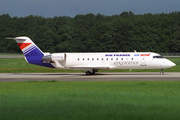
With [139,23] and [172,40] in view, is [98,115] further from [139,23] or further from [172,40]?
[139,23]

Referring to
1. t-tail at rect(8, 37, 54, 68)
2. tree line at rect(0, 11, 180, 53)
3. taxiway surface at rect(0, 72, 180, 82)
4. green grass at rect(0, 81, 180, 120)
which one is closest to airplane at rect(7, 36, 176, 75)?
t-tail at rect(8, 37, 54, 68)

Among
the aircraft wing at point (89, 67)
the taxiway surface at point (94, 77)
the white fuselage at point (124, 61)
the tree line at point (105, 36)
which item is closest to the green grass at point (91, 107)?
the taxiway surface at point (94, 77)

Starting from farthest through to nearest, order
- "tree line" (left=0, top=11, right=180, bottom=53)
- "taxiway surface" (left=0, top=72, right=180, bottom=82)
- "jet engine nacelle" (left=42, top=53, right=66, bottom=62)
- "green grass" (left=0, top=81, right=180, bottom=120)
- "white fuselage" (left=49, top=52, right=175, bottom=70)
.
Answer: "tree line" (left=0, top=11, right=180, bottom=53)
"jet engine nacelle" (left=42, top=53, right=66, bottom=62)
"white fuselage" (left=49, top=52, right=175, bottom=70)
"taxiway surface" (left=0, top=72, right=180, bottom=82)
"green grass" (left=0, top=81, right=180, bottom=120)

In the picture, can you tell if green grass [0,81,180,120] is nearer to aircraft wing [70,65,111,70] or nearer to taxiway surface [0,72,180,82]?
taxiway surface [0,72,180,82]

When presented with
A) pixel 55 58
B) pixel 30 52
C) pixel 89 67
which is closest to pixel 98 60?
pixel 89 67

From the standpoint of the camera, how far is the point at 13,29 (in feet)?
409

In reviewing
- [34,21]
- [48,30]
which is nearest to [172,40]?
[48,30]

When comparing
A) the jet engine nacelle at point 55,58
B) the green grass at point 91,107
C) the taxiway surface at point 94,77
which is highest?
the jet engine nacelle at point 55,58

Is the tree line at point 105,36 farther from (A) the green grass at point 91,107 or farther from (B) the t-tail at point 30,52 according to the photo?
(A) the green grass at point 91,107

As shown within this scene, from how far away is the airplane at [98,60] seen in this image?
33688 mm

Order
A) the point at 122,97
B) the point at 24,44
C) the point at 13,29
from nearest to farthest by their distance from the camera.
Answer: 1. the point at 122,97
2. the point at 24,44
3. the point at 13,29

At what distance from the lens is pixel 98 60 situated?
34531 mm

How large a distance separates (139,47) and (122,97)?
8503cm

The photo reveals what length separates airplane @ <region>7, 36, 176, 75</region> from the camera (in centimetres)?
3369
